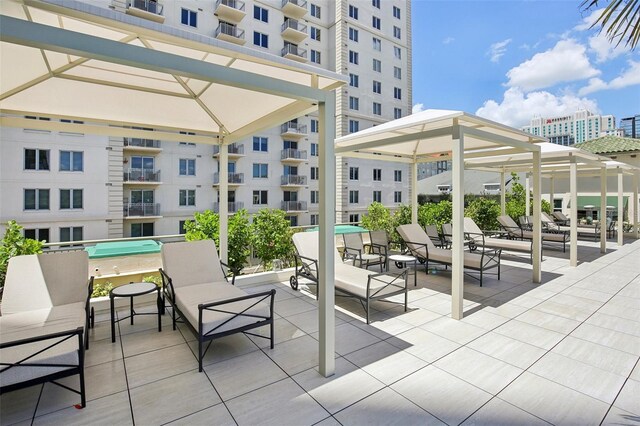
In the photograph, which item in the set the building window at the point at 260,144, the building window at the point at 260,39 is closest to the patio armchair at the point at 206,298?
the building window at the point at 260,144

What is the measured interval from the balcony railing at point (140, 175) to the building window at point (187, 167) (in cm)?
176

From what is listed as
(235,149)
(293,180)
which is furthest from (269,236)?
(293,180)

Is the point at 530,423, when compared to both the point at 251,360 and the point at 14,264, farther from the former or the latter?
the point at 14,264

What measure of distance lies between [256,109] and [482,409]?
4.38 m

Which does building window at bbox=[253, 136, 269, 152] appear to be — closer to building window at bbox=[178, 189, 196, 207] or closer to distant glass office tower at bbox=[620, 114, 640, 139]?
building window at bbox=[178, 189, 196, 207]

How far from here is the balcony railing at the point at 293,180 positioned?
26.1 m

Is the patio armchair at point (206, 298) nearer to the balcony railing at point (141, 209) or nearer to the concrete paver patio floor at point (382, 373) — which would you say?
the concrete paver patio floor at point (382, 373)

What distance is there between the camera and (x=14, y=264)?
3.78 metres

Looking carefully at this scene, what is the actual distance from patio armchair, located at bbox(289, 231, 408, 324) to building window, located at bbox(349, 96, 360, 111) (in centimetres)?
2239

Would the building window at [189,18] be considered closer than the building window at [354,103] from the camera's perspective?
Yes

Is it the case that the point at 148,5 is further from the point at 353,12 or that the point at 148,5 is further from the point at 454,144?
the point at 454,144

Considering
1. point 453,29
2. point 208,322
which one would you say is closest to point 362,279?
point 208,322

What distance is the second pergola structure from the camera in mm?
4641

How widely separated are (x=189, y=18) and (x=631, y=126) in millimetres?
35081
